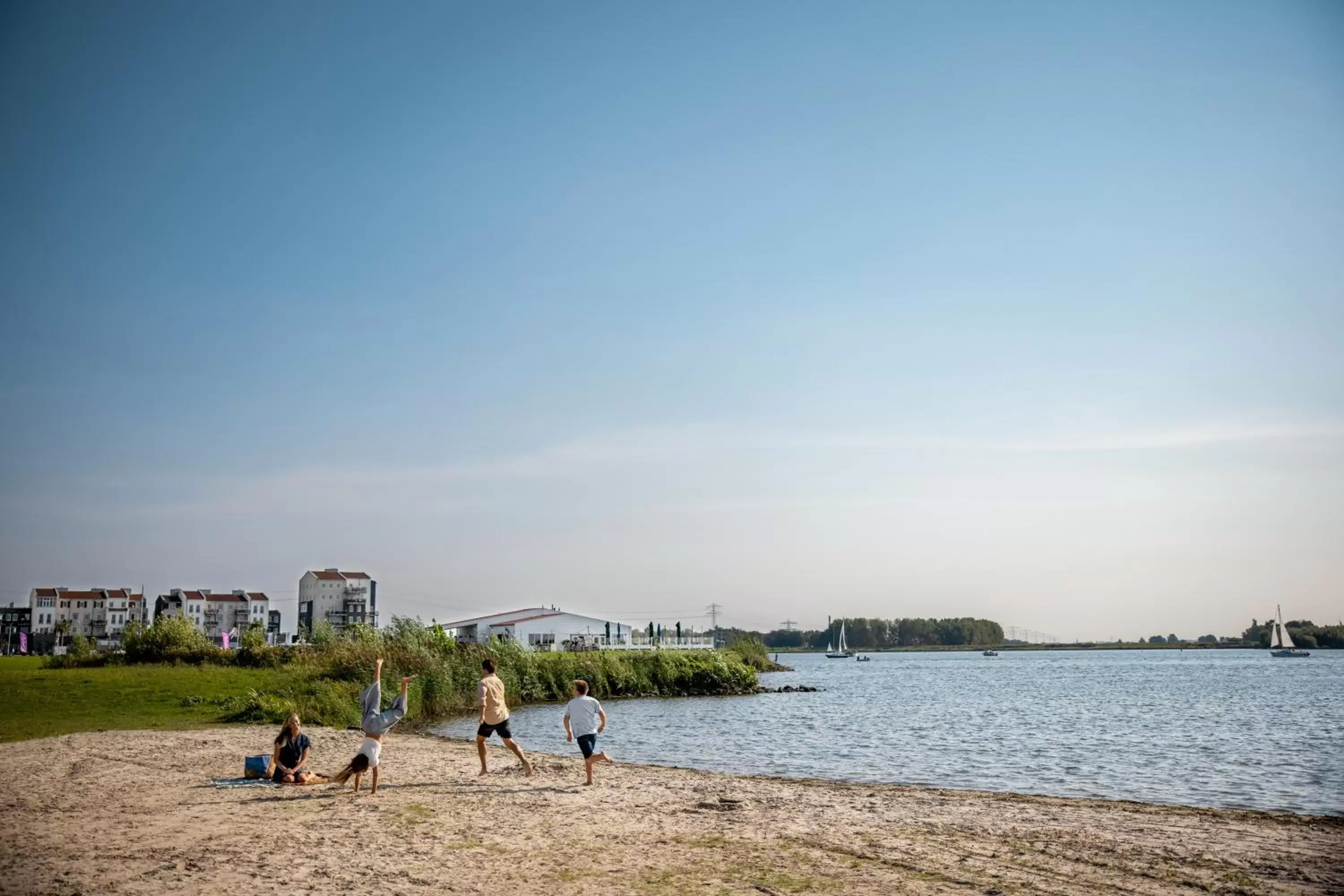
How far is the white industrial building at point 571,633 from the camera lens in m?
78.9

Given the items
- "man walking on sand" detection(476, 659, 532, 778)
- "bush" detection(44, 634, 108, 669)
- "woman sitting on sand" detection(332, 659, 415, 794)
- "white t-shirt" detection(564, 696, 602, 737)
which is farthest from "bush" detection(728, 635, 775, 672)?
"woman sitting on sand" detection(332, 659, 415, 794)

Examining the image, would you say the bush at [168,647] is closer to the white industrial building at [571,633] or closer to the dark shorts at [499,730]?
the white industrial building at [571,633]

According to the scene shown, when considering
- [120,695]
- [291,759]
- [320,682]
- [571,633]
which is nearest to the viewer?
[291,759]

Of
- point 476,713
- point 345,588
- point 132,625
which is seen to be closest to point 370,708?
point 476,713

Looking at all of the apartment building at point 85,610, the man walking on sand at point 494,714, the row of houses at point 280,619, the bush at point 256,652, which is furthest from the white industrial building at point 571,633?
the apartment building at point 85,610

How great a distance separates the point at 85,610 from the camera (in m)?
143

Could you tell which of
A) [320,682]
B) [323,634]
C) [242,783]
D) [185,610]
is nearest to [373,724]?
[242,783]

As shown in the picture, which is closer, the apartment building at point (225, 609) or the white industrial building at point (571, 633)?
the white industrial building at point (571, 633)

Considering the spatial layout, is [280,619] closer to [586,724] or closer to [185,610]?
[185,610]

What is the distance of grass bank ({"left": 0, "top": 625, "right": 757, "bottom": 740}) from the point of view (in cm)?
2925

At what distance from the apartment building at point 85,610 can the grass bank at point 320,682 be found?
276 ft

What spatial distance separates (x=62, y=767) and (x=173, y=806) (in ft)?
18.0

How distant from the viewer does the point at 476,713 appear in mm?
40438

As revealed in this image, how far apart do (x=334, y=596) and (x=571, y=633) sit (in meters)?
50.7
